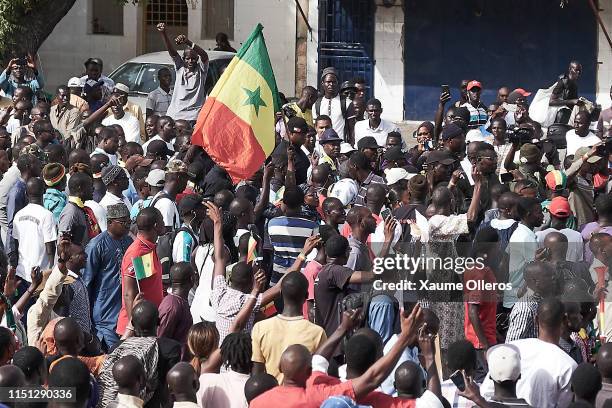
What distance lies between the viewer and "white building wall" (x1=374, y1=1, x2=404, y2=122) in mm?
21234

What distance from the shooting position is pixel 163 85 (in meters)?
16.4

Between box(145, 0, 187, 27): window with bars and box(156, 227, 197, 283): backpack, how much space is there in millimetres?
13457

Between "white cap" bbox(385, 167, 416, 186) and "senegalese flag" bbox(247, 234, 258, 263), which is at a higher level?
"white cap" bbox(385, 167, 416, 186)

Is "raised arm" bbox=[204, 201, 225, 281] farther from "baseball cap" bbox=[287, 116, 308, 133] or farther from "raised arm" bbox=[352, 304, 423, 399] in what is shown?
"baseball cap" bbox=[287, 116, 308, 133]

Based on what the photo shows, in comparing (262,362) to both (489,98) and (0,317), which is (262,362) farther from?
(489,98)

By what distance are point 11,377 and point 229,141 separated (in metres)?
5.20

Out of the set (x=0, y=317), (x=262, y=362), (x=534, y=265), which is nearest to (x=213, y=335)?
(x=262, y=362)

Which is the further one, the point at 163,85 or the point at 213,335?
the point at 163,85

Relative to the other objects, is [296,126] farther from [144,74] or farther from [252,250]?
[144,74]

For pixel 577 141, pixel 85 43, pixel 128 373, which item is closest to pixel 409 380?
pixel 128 373

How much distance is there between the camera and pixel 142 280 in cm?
889

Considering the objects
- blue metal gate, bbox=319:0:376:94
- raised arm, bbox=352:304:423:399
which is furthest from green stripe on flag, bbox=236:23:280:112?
blue metal gate, bbox=319:0:376:94

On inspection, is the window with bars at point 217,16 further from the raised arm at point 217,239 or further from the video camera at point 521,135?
the raised arm at point 217,239

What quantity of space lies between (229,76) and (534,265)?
13.9 ft
